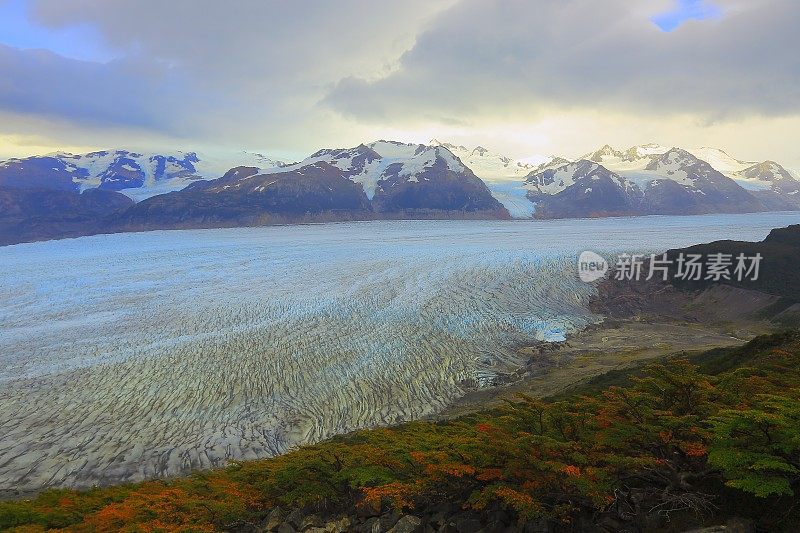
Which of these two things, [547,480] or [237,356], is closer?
[547,480]

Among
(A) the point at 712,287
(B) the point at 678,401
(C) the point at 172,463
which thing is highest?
(B) the point at 678,401

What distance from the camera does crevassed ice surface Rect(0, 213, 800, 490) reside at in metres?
20.0

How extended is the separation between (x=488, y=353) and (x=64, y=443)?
22.2m

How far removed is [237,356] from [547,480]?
24.5 meters

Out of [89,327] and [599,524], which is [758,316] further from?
[89,327]

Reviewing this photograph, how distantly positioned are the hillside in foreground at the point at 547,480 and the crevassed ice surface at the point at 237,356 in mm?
9137

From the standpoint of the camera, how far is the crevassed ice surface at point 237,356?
65.6ft

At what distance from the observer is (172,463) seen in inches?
Answer: 729

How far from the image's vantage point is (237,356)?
28.5m

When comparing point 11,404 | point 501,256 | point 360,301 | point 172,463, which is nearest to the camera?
point 172,463

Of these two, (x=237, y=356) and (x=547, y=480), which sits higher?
(x=547, y=480)

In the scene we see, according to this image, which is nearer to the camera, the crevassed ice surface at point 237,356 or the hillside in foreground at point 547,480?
the hillside in foreground at point 547,480

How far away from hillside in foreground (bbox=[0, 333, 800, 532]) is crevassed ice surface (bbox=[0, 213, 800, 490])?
914 cm

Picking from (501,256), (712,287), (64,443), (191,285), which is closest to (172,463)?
(64,443)
